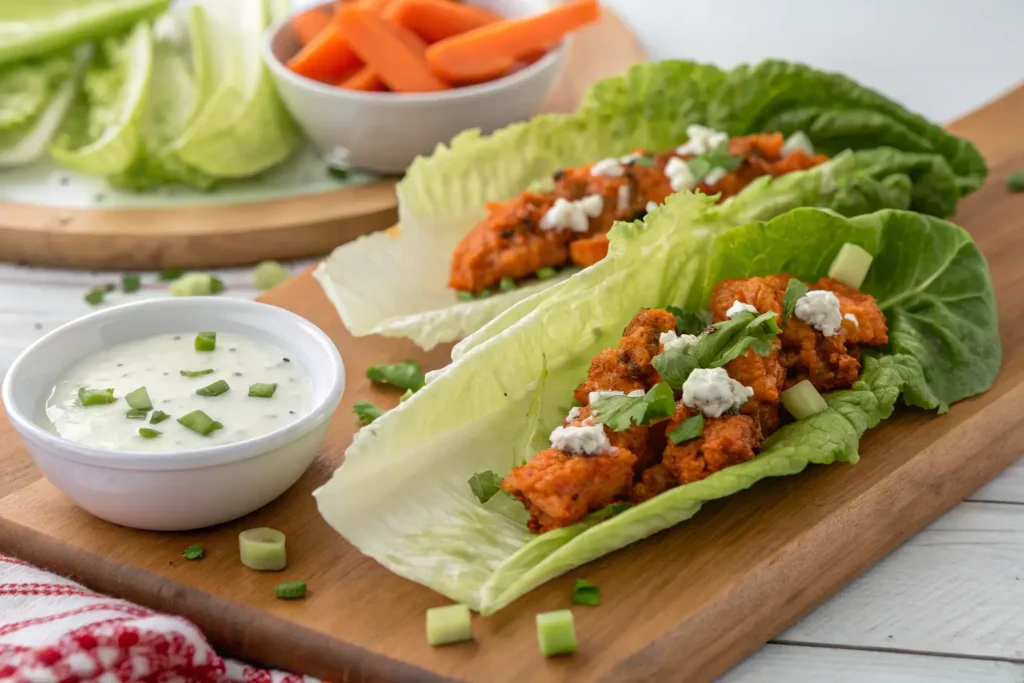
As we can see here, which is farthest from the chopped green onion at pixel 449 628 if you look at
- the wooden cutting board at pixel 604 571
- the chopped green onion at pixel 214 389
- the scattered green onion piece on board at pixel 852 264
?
the scattered green onion piece on board at pixel 852 264

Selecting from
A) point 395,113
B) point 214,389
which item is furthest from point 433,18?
point 214,389

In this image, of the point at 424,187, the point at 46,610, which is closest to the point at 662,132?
the point at 424,187

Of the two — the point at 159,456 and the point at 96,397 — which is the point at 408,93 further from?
the point at 159,456

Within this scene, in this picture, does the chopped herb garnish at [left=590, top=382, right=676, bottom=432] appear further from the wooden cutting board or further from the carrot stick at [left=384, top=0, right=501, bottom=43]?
the carrot stick at [left=384, top=0, right=501, bottom=43]

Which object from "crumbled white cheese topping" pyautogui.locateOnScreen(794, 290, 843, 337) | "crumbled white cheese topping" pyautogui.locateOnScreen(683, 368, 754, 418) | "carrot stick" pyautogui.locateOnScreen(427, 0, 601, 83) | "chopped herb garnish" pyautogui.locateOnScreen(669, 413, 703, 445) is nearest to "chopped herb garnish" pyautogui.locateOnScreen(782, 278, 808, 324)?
"crumbled white cheese topping" pyautogui.locateOnScreen(794, 290, 843, 337)

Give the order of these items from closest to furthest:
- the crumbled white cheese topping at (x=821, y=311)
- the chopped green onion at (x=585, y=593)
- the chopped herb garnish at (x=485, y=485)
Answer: the chopped green onion at (x=585, y=593)
the chopped herb garnish at (x=485, y=485)
the crumbled white cheese topping at (x=821, y=311)

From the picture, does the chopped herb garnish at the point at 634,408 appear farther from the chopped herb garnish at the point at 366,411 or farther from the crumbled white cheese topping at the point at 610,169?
the crumbled white cheese topping at the point at 610,169

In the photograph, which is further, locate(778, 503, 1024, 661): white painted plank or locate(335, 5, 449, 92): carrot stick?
locate(335, 5, 449, 92): carrot stick
